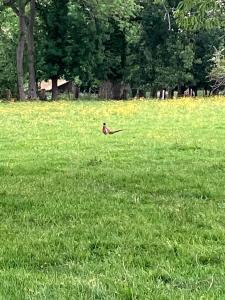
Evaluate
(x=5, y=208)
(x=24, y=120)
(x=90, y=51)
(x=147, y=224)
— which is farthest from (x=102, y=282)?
(x=90, y=51)

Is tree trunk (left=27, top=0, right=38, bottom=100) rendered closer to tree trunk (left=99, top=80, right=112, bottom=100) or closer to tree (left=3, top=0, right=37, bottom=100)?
tree (left=3, top=0, right=37, bottom=100)

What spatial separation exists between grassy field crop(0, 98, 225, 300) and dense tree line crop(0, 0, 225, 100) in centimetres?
2730

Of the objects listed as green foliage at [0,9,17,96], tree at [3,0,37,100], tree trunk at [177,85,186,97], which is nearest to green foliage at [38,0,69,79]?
tree at [3,0,37,100]

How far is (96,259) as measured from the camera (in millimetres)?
4922

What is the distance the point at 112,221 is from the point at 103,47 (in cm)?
4192

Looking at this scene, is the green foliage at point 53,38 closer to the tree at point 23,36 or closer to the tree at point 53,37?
the tree at point 53,37

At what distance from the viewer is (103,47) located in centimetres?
4712

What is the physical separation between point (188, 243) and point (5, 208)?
8.15 feet

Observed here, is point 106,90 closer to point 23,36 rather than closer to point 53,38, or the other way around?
point 53,38

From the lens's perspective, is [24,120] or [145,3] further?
[145,3]

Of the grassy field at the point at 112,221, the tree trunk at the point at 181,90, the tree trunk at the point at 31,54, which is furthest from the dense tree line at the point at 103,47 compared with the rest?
the grassy field at the point at 112,221

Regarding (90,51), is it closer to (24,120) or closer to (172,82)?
(172,82)

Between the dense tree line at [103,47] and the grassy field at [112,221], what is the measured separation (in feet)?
89.6

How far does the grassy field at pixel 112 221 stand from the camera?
4.25 metres
